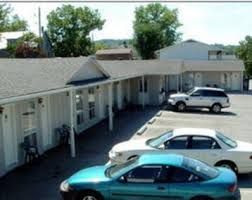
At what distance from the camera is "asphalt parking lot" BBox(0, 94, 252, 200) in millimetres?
12039

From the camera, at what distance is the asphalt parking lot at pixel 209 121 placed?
21672mm

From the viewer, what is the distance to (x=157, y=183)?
29.9 feet

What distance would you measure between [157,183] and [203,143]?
4114mm

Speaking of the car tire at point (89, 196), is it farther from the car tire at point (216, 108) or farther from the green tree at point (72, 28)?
the green tree at point (72, 28)

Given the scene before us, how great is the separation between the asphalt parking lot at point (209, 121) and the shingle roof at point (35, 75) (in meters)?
4.50

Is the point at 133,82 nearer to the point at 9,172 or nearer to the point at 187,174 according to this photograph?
the point at 9,172

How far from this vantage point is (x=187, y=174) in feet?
30.2

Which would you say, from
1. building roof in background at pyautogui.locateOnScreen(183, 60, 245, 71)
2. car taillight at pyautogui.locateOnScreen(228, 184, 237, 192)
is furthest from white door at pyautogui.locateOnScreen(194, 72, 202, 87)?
car taillight at pyautogui.locateOnScreen(228, 184, 237, 192)

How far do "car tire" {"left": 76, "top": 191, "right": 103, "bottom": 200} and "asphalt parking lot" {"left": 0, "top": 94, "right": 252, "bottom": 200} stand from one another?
1966mm

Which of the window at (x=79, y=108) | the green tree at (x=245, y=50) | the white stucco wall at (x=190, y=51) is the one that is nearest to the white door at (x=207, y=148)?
the window at (x=79, y=108)

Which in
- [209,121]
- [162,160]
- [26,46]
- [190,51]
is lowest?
[209,121]

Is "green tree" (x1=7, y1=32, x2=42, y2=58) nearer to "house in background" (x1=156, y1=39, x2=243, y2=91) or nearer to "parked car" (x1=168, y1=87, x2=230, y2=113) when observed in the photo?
"house in background" (x1=156, y1=39, x2=243, y2=91)

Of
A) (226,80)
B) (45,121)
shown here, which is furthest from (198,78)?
(45,121)

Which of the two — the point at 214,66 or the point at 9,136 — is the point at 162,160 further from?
the point at 214,66
